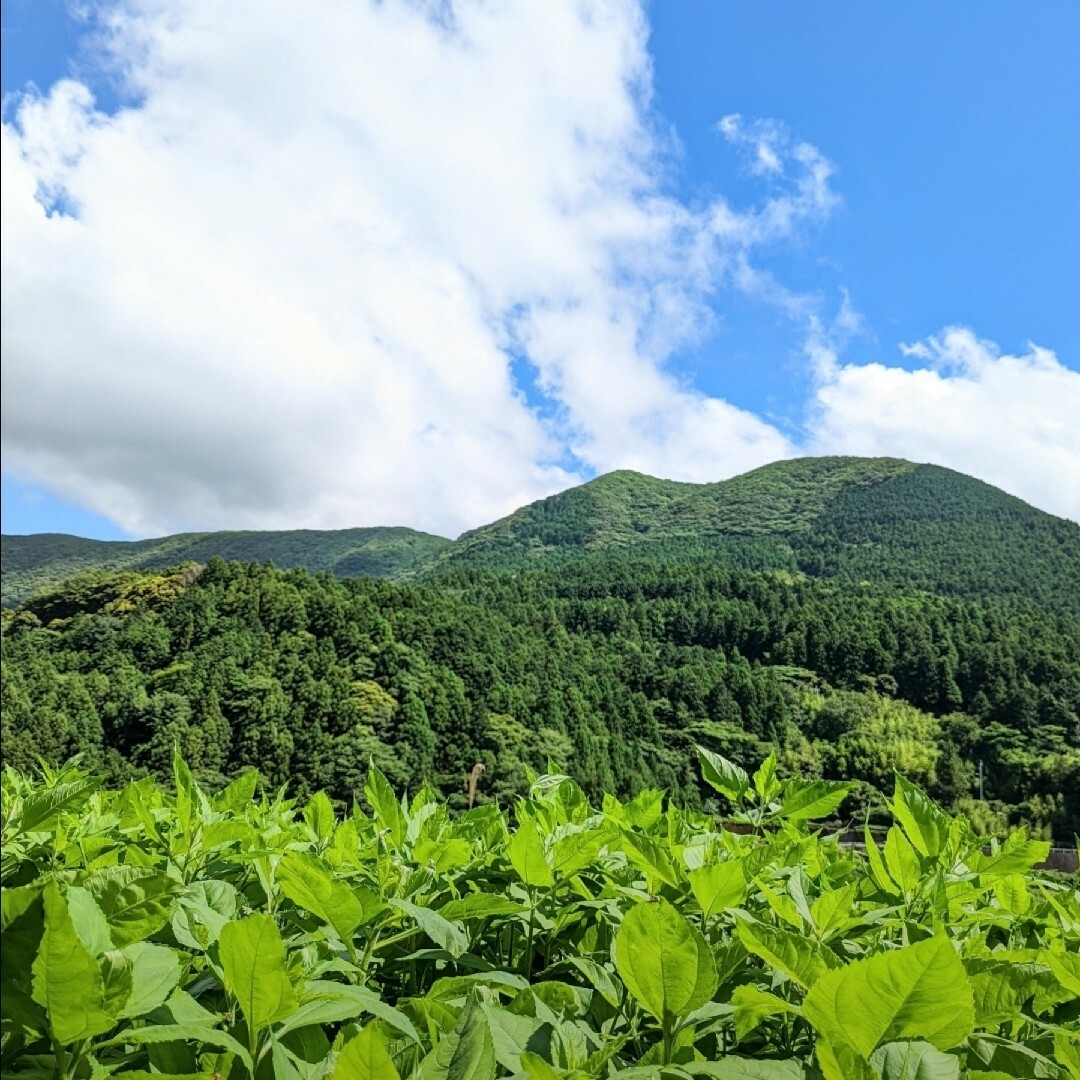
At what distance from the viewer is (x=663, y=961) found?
0.63m

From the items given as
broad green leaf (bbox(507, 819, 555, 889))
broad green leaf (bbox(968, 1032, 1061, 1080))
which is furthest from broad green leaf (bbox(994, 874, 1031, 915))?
broad green leaf (bbox(507, 819, 555, 889))

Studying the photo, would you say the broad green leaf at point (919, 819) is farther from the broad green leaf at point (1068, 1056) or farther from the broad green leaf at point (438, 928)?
the broad green leaf at point (438, 928)

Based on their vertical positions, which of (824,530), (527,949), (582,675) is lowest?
(527,949)

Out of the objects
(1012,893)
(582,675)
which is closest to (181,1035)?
(1012,893)

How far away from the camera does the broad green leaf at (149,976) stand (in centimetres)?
57

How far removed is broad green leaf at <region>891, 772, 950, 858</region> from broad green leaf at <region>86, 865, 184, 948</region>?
1.00m

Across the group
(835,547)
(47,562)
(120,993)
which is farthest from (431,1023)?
(47,562)

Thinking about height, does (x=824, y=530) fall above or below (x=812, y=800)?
above

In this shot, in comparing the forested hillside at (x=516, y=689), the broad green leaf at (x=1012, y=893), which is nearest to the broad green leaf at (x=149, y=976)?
the broad green leaf at (x=1012, y=893)

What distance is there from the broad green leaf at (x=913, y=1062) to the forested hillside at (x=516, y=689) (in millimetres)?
34025

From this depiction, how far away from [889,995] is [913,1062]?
0.19ft

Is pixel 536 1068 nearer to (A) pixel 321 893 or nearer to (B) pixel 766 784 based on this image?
(A) pixel 321 893

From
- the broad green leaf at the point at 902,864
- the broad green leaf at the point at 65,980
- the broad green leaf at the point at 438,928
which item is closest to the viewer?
the broad green leaf at the point at 65,980

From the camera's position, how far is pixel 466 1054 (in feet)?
1.82
